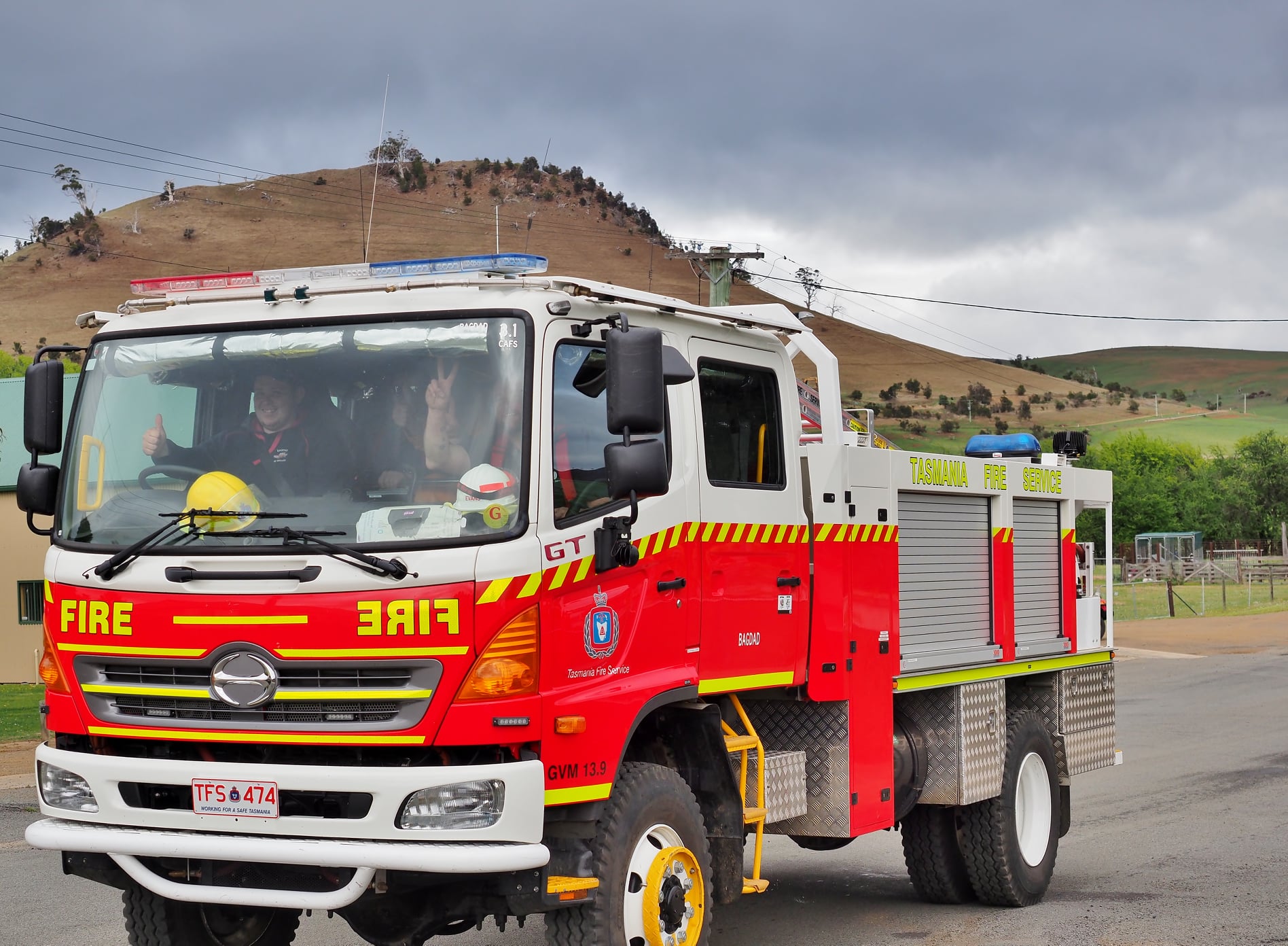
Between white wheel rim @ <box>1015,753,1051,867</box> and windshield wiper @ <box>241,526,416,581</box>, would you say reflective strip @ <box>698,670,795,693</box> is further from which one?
white wheel rim @ <box>1015,753,1051,867</box>

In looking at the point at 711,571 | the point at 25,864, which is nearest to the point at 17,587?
the point at 25,864

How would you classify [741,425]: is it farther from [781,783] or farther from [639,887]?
[639,887]

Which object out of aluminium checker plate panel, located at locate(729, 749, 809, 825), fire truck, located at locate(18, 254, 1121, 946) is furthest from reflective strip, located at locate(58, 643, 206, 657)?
aluminium checker plate panel, located at locate(729, 749, 809, 825)

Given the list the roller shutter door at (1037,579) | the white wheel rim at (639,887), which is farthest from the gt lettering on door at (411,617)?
the roller shutter door at (1037,579)

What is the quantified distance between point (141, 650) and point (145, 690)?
0.47ft

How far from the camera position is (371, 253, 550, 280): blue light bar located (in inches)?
217

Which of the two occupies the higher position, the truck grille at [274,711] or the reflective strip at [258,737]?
the truck grille at [274,711]

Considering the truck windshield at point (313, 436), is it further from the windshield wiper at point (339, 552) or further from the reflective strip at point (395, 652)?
the reflective strip at point (395, 652)

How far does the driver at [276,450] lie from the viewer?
528 centimetres

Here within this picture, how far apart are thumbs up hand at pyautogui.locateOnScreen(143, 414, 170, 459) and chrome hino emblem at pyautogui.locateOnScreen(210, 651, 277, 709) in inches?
37.2

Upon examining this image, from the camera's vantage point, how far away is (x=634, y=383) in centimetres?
508

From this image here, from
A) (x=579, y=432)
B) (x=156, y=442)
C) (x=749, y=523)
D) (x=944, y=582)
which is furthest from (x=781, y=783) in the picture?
(x=156, y=442)

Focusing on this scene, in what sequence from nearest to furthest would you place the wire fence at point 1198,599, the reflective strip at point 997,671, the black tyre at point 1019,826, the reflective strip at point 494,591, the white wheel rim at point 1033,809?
the reflective strip at point 494,591
the reflective strip at point 997,671
the black tyre at point 1019,826
the white wheel rim at point 1033,809
the wire fence at point 1198,599

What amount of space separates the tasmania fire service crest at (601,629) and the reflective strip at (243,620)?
0.99 m
